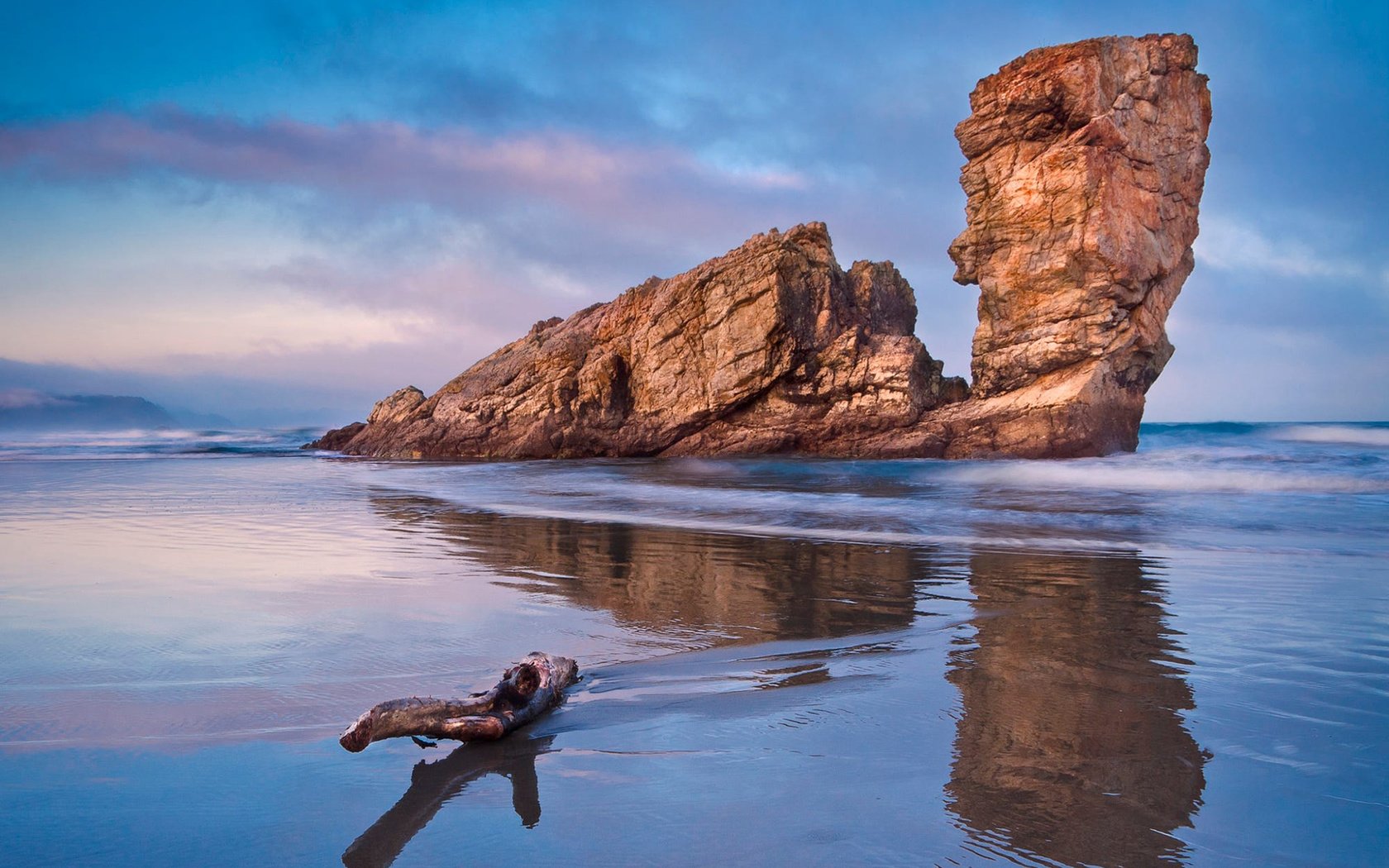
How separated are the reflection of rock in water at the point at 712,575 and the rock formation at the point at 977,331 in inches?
558

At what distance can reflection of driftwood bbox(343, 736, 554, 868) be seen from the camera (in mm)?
1941

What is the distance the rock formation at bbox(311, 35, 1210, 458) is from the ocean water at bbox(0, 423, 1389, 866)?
12.7 meters

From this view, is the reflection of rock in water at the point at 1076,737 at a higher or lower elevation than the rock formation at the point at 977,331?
→ lower

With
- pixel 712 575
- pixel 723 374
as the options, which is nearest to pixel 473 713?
pixel 712 575

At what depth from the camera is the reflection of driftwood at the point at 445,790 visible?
194 cm

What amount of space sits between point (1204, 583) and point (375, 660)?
18.3 feet

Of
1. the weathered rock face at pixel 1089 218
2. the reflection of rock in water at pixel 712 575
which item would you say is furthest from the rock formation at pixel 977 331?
the reflection of rock in water at pixel 712 575

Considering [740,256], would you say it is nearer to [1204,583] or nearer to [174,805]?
[1204,583]

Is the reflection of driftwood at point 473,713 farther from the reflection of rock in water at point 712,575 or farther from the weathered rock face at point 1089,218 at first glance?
the weathered rock face at point 1089,218

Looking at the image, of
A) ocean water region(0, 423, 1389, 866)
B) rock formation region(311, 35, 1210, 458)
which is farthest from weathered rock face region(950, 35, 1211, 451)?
ocean water region(0, 423, 1389, 866)

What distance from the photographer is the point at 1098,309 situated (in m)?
19.8

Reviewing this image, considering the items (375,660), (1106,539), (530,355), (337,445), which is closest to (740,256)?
(530,355)

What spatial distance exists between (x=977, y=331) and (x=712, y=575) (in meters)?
18.2

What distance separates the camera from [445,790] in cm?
224
